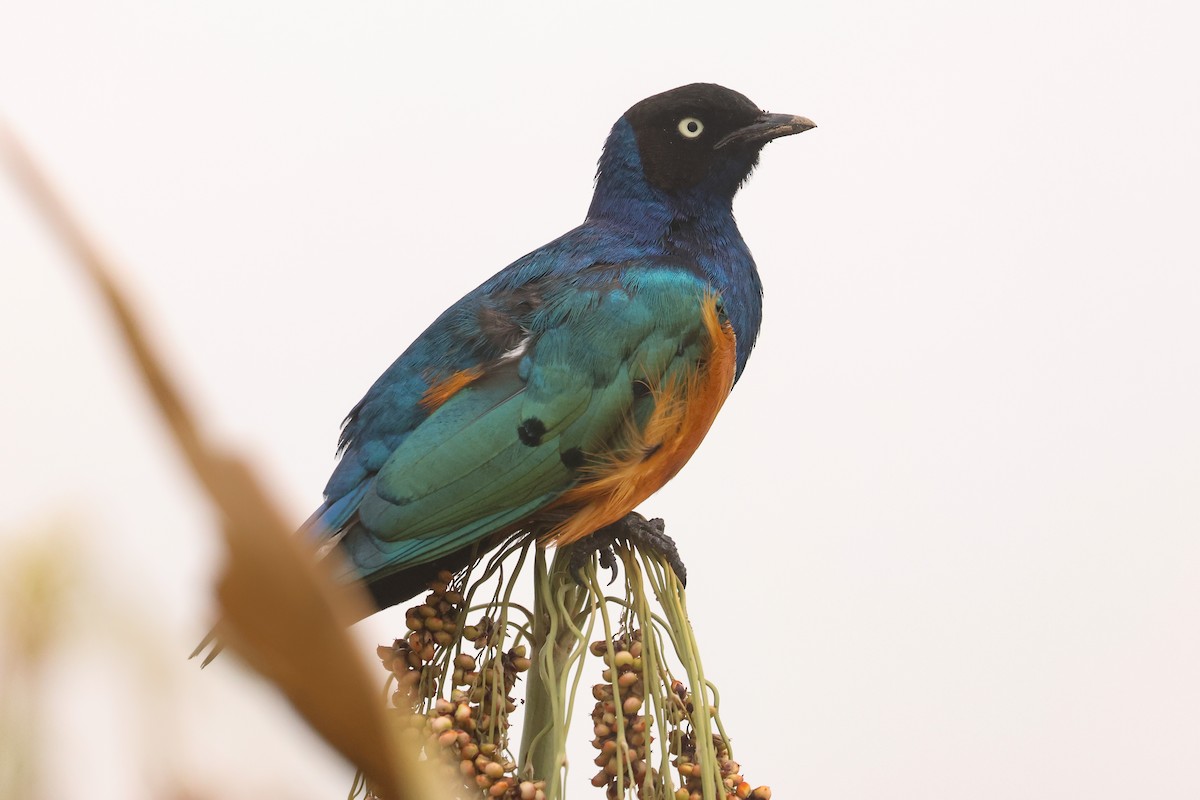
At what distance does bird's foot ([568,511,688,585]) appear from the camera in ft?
7.72

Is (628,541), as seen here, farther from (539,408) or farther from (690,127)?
(690,127)

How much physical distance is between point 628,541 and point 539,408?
349 mm

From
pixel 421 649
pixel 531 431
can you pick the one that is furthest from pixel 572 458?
pixel 421 649

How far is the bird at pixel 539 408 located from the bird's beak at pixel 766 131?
0.38 m

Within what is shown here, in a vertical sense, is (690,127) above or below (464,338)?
above

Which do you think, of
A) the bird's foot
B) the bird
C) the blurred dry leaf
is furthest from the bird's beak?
the blurred dry leaf

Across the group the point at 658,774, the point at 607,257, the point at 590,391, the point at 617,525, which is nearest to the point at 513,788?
the point at 658,774

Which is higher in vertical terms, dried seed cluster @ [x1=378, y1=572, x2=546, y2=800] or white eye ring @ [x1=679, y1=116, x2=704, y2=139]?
white eye ring @ [x1=679, y1=116, x2=704, y2=139]

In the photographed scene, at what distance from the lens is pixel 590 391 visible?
259 centimetres

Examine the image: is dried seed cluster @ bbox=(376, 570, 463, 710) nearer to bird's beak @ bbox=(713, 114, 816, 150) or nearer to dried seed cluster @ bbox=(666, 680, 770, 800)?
dried seed cluster @ bbox=(666, 680, 770, 800)

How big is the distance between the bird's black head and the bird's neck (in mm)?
43

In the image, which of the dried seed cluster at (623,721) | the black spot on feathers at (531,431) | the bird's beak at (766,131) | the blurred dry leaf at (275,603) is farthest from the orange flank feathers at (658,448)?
the blurred dry leaf at (275,603)

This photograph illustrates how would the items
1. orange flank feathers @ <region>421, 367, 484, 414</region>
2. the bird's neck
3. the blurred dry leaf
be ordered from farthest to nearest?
the bird's neck < orange flank feathers @ <region>421, 367, 484, 414</region> < the blurred dry leaf

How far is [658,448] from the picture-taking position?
2.62m
